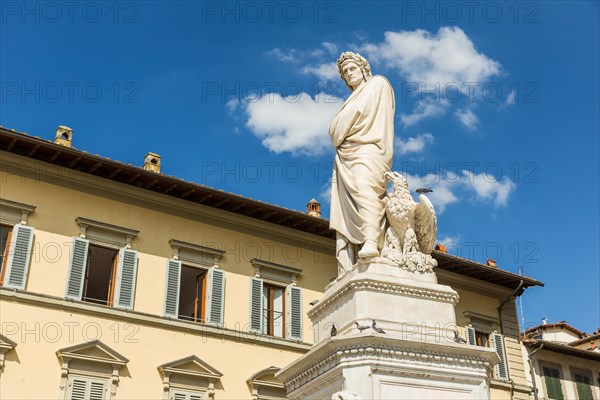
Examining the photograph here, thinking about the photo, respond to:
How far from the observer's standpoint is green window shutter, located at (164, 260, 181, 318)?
20328mm

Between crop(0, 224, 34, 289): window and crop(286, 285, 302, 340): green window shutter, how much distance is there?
7768 mm

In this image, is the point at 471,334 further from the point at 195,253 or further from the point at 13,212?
the point at 13,212

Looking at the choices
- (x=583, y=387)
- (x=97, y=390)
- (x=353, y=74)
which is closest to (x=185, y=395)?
(x=97, y=390)

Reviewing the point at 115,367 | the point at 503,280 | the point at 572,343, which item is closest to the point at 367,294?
the point at 115,367

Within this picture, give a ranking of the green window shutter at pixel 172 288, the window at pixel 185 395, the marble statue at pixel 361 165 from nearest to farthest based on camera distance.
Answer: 1. the marble statue at pixel 361 165
2. the window at pixel 185 395
3. the green window shutter at pixel 172 288

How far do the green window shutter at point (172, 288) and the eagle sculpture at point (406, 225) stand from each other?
13.3 meters

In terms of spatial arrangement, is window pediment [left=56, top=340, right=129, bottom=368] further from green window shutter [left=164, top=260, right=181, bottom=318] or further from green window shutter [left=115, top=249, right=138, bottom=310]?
green window shutter [left=164, top=260, right=181, bottom=318]

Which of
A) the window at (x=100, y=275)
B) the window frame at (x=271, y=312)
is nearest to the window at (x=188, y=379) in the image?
the window frame at (x=271, y=312)

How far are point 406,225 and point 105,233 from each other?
13838 mm

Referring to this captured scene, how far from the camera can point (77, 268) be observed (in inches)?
758

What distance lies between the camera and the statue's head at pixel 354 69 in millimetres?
9281

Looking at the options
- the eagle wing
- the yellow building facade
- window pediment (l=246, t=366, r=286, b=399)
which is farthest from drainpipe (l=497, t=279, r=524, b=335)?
the eagle wing

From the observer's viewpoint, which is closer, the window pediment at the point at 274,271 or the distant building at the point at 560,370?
the window pediment at the point at 274,271

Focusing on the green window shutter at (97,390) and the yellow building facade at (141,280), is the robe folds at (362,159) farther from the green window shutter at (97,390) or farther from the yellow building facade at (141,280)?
the yellow building facade at (141,280)
